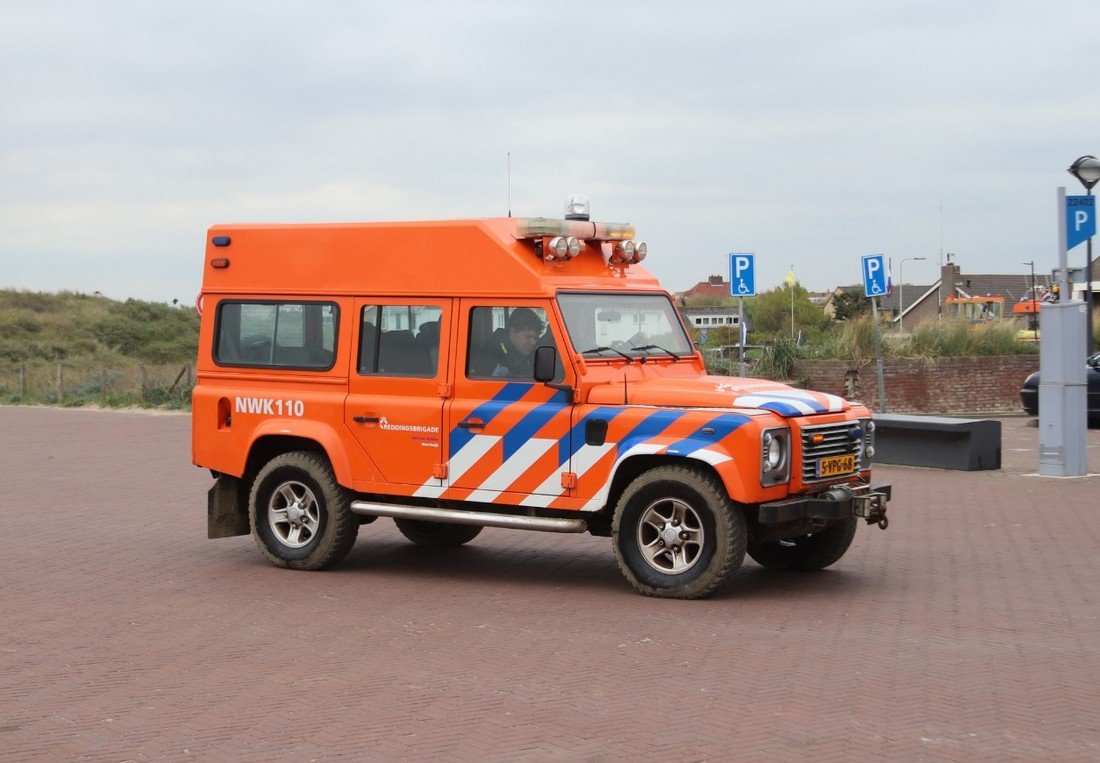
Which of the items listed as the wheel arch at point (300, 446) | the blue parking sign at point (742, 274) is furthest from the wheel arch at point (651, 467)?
the blue parking sign at point (742, 274)

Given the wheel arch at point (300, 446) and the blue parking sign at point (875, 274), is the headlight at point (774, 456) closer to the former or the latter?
the wheel arch at point (300, 446)

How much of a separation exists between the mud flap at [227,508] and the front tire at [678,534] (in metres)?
3.53

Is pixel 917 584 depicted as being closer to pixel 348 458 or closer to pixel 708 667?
pixel 708 667

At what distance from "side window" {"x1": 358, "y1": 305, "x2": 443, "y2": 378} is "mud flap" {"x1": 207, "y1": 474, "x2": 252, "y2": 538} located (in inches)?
66.4

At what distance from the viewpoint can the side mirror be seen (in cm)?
947

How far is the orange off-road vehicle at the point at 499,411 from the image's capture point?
30.1 ft

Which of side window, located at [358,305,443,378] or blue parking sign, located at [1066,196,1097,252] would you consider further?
blue parking sign, located at [1066,196,1097,252]

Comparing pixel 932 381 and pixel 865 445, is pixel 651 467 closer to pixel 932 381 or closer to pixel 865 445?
pixel 865 445

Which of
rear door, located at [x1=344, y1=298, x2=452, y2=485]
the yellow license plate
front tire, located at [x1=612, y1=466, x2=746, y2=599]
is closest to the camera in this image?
front tire, located at [x1=612, y1=466, x2=746, y2=599]

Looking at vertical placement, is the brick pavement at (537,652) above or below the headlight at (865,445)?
below

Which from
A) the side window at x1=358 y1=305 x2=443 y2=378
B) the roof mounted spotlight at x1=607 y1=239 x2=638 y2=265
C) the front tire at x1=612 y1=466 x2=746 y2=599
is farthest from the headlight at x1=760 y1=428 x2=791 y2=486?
the side window at x1=358 y1=305 x2=443 y2=378

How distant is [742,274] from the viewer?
22.0 m

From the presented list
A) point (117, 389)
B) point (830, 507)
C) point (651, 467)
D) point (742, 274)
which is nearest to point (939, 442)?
point (742, 274)

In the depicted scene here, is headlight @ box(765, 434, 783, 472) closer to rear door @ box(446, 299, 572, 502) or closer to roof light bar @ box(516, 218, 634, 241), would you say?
rear door @ box(446, 299, 572, 502)
